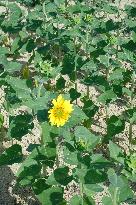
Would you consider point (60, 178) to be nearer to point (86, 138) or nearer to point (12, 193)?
point (86, 138)

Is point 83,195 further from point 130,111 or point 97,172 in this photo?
point 130,111

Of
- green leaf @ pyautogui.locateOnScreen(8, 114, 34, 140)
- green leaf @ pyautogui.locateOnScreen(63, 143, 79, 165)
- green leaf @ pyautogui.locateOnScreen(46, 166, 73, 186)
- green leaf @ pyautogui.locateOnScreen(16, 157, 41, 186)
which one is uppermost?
green leaf @ pyautogui.locateOnScreen(8, 114, 34, 140)

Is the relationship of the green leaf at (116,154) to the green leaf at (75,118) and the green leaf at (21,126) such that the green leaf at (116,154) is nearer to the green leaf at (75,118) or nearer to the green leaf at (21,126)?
the green leaf at (75,118)

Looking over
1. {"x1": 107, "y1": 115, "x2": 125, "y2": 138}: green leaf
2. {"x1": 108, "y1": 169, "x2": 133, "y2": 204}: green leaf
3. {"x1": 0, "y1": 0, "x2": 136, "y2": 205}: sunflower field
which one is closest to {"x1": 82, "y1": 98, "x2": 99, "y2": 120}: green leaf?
{"x1": 0, "y1": 0, "x2": 136, "y2": 205}: sunflower field

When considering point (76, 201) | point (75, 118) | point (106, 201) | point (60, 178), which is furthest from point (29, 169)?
point (106, 201)

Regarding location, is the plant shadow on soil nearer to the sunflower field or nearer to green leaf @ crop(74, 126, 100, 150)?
→ the sunflower field

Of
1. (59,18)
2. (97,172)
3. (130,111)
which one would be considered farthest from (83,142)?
(59,18)

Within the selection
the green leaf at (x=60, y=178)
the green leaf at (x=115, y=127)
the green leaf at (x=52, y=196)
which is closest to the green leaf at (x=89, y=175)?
the green leaf at (x=60, y=178)
